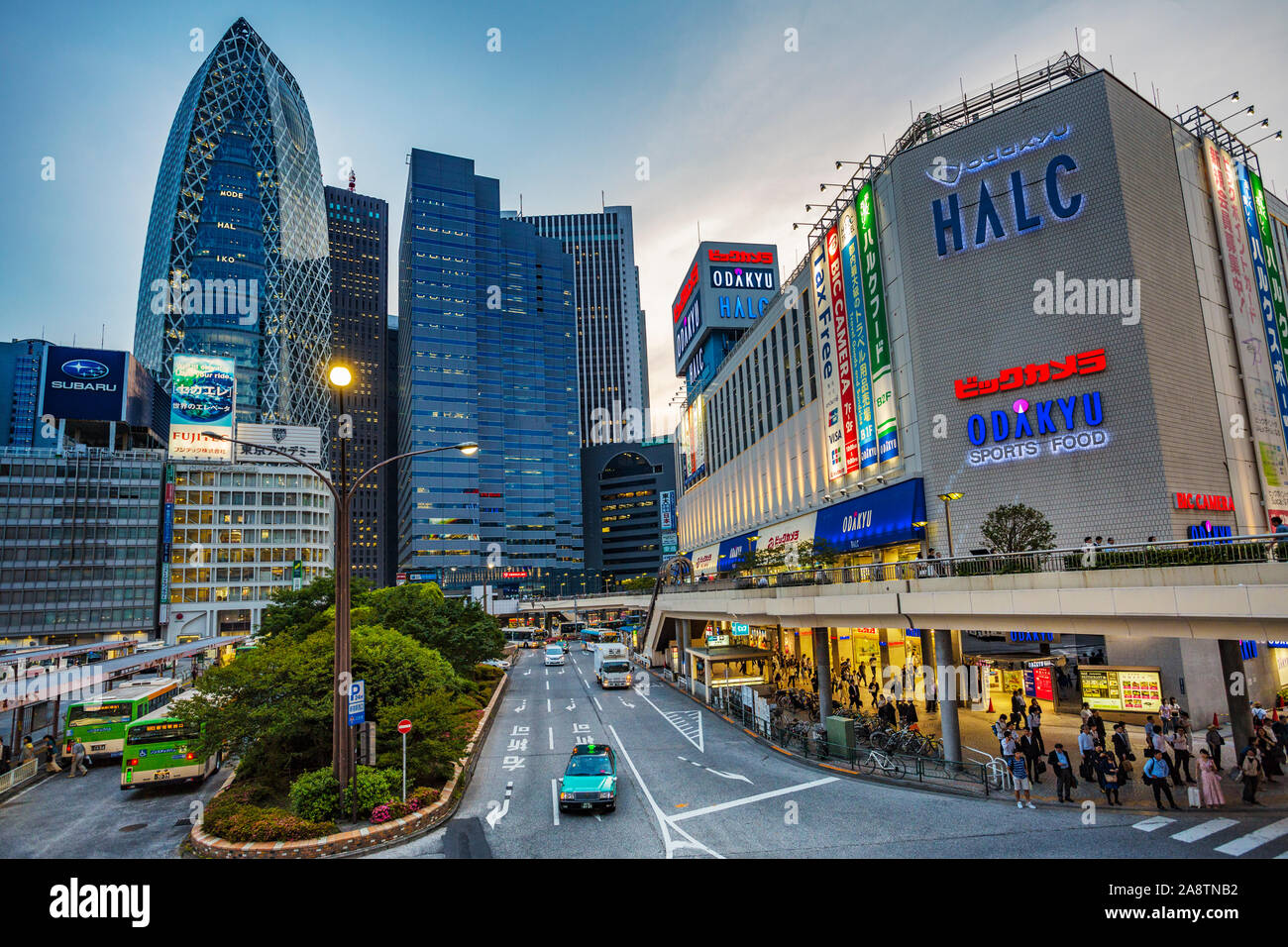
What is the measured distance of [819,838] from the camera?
15461 mm

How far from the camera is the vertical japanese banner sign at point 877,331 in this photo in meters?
40.3

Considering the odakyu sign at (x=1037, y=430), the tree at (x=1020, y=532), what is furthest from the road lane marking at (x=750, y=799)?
the odakyu sign at (x=1037, y=430)

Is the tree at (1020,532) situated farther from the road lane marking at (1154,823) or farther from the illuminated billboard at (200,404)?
the illuminated billboard at (200,404)

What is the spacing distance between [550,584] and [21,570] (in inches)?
3969

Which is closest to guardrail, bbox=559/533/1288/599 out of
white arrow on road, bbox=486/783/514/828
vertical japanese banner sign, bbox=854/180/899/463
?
white arrow on road, bbox=486/783/514/828

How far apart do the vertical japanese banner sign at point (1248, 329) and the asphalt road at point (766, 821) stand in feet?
95.0

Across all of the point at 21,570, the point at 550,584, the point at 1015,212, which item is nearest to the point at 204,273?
the point at 21,570

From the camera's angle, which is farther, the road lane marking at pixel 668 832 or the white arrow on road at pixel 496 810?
the white arrow on road at pixel 496 810

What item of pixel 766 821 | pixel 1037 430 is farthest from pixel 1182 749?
pixel 1037 430

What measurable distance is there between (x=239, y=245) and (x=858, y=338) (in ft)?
420

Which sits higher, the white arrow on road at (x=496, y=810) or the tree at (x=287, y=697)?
the tree at (x=287, y=697)

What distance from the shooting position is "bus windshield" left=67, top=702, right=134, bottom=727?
94.3ft

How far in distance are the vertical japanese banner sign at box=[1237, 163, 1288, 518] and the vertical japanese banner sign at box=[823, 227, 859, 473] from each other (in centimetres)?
2172

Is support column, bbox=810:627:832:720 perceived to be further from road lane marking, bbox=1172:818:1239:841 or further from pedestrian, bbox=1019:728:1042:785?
road lane marking, bbox=1172:818:1239:841
